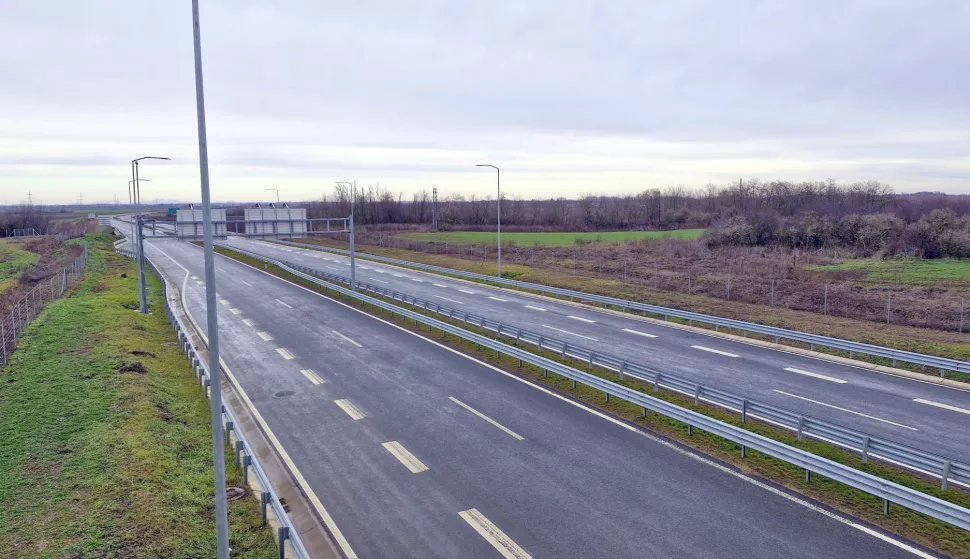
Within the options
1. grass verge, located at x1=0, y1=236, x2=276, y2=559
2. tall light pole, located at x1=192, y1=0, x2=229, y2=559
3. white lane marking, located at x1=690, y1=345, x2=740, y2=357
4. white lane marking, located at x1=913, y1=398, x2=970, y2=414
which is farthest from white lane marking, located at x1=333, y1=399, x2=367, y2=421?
white lane marking, located at x1=913, y1=398, x2=970, y2=414

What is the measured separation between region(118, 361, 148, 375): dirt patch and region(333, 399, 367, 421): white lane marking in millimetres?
7744

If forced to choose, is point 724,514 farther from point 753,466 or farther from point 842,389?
point 842,389

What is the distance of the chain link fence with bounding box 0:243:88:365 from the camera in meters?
24.9

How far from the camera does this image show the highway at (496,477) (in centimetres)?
1089

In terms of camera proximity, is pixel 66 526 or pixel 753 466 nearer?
pixel 66 526

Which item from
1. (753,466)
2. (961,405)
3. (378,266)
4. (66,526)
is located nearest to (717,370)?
(961,405)

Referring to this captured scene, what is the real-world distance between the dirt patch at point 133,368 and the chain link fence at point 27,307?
4.90m

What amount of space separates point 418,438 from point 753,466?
8185mm

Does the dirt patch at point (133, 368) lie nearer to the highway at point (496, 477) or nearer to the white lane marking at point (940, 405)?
the highway at point (496, 477)

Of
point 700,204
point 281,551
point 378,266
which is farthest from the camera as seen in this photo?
point 700,204

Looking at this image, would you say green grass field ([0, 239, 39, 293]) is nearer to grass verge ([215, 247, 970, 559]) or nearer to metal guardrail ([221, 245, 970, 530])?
metal guardrail ([221, 245, 970, 530])

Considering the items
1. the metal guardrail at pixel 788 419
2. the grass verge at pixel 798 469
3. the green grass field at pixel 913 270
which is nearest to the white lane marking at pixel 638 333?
the metal guardrail at pixel 788 419

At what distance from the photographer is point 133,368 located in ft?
70.2

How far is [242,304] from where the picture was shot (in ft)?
125
